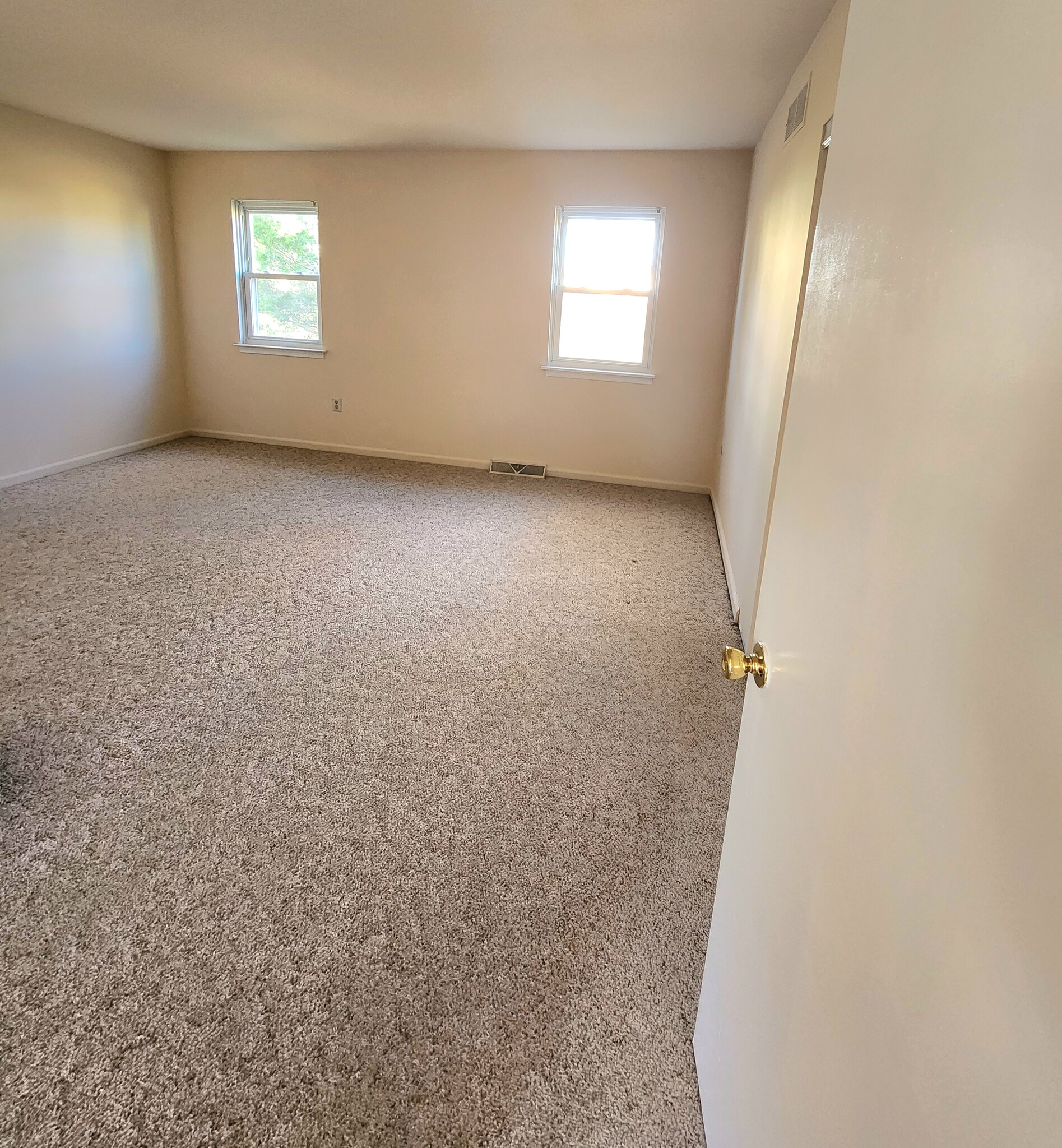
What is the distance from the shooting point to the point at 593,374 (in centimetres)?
534

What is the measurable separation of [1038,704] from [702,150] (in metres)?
5.26

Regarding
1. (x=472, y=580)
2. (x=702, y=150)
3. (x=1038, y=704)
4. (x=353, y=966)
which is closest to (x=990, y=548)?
(x=1038, y=704)

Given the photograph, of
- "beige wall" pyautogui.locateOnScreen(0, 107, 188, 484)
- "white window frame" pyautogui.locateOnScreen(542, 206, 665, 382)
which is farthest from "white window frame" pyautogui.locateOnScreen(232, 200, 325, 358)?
"white window frame" pyautogui.locateOnScreen(542, 206, 665, 382)

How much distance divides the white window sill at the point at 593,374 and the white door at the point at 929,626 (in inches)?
179

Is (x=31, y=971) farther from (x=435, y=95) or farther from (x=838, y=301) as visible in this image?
(x=435, y=95)

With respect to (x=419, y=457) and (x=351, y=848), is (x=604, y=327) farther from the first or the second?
(x=351, y=848)

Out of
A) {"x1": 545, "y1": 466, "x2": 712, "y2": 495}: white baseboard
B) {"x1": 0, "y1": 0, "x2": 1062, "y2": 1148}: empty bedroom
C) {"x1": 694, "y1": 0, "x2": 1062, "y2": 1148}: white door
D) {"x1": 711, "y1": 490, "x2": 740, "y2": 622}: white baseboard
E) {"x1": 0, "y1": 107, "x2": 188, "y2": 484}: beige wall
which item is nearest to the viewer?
{"x1": 694, "y1": 0, "x2": 1062, "y2": 1148}: white door

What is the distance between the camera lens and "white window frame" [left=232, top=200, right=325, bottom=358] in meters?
5.66

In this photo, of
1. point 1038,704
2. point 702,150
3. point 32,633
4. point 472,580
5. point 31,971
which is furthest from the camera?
point 702,150

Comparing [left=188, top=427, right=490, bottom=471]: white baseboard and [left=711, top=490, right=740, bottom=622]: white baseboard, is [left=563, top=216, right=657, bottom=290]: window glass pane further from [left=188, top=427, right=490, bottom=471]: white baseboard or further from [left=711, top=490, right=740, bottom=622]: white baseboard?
[left=711, top=490, right=740, bottom=622]: white baseboard

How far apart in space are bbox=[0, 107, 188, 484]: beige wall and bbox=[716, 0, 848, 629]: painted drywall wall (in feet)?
14.9

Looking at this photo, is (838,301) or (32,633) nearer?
(838,301)

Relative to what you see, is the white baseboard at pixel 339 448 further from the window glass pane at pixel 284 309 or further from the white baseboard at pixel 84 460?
the window glass pane at pixel 284 309

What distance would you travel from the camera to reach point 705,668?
9.08 ft
